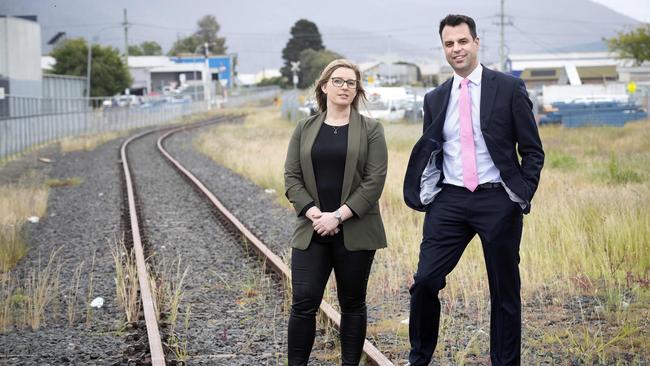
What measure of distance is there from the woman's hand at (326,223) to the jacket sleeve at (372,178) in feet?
0.37

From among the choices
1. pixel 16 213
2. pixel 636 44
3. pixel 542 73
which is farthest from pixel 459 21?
pixel 542 73

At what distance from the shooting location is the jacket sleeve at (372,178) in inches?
201

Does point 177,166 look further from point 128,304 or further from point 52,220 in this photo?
point 128,304

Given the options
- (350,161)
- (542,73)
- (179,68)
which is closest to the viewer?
(350,161)

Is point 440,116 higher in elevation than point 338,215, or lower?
higher

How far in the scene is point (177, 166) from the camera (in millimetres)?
23516

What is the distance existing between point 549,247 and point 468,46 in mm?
4851

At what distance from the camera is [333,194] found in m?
5.18

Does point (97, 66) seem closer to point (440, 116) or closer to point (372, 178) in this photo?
point (372, 178)

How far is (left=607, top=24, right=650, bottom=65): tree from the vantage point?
71250 millimetres

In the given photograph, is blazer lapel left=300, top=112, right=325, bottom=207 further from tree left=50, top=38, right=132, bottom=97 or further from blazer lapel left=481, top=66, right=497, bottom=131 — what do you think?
tree left=50, top=38, right=132, bottom=97

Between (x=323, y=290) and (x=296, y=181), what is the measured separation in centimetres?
62

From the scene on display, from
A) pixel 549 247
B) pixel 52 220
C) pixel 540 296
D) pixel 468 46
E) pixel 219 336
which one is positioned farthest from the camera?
pixel 52 220

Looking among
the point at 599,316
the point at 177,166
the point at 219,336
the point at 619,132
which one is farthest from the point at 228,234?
the point at 619,132
